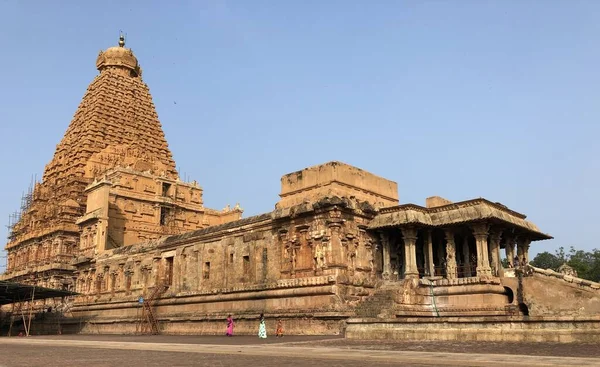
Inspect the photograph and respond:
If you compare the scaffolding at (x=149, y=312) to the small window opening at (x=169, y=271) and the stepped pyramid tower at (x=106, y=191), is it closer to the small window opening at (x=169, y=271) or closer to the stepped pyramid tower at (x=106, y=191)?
the small window opening at (x=169, y=271)

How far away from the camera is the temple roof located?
26052 mm

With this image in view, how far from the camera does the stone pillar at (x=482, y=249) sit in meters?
25.6

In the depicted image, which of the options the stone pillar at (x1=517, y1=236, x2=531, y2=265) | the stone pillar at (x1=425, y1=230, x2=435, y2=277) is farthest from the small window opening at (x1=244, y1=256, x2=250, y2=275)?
the stone pillar at (x1=517, y1=236, x2=531, y2=265)

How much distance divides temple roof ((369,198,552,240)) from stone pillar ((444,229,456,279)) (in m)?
0.93

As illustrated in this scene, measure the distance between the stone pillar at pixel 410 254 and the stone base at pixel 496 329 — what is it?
717cm

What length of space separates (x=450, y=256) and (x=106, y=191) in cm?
3236

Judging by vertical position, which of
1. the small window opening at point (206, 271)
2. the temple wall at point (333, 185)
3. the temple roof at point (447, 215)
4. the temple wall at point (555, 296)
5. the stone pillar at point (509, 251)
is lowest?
the temple wall at point (555, 296)

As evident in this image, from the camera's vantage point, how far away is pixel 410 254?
26.8 metres

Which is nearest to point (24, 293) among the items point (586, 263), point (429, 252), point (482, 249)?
point (429, 252)

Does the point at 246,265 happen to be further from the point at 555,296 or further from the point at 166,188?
the point at 166,188

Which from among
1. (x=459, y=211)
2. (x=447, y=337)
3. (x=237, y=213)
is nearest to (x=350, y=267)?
(x=459, y=211)

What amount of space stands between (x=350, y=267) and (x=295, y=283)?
2.99 meters

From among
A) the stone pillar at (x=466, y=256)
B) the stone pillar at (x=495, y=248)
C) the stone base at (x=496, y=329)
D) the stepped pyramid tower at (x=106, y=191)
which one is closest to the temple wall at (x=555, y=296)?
the stone pillar at (x=495, y=248)

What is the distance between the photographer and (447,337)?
17531 millimetres
